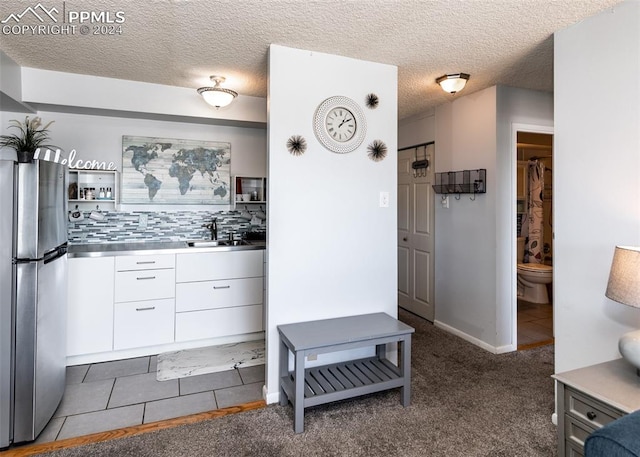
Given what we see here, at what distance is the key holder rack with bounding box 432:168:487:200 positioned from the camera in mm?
3223

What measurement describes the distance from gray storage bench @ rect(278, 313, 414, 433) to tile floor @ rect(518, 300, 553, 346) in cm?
175

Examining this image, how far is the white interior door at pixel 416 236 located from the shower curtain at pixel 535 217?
187 centimetres

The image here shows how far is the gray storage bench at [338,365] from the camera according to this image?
2053mm

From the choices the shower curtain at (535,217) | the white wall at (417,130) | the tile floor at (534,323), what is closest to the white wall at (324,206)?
the white wall at (417,130)

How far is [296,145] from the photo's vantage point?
242 cm

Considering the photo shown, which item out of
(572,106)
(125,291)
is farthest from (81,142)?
(572,106)

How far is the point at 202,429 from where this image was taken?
6.79 ft

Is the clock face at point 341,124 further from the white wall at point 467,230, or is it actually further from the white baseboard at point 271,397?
the white baseboard at point 271,397

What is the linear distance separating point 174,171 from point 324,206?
6.28 feet

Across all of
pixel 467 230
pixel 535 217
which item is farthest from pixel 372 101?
pixel 535 217

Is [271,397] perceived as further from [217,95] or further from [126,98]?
[126,98]

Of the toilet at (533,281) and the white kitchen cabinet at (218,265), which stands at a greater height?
the white kitchen cabinet at (218,265)

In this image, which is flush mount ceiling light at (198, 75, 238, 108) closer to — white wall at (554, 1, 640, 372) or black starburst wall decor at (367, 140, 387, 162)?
black starburst wall decor at (367, 140, 387, 162)

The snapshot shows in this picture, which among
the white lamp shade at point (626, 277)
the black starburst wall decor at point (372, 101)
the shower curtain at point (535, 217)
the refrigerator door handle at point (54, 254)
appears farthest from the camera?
the shower curtain at point (535, 217)
